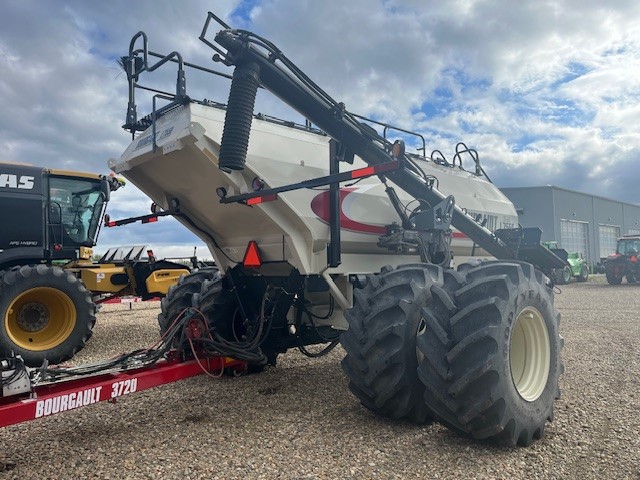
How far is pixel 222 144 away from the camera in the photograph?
3.95 meters

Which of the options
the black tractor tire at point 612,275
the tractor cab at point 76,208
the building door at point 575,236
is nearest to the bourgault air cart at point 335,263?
the tractor cab at point 76,208

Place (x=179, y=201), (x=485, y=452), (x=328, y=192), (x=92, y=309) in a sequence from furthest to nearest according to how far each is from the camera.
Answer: (x=92, y=309)
(x=179, y=201)
(x=328, y=192)
(x=485, y=452)

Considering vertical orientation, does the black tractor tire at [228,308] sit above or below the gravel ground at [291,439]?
above

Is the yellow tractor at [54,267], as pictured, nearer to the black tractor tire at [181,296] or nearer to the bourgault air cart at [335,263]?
the black tractor tire at [181,296]

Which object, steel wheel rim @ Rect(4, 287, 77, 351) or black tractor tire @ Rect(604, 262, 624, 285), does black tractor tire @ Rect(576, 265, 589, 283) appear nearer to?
black tractor tire @ Rect(604, 262, 624, 285)

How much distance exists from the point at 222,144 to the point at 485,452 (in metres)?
2.86

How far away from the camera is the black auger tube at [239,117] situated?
12.8 ft

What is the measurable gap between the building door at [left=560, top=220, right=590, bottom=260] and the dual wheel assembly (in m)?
34.6

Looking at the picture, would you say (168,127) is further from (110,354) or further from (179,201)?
(110,354)

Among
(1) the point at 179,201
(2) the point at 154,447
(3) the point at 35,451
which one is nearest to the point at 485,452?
(2) the point at 154,447

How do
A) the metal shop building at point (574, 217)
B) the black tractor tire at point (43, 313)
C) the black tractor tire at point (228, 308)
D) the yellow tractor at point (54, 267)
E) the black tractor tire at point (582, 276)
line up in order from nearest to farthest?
the black tractor tire at point (228, 308) → the black tractor tire at point (43, 313) → the yellow tractor at point (54, 267) → the black tractor tire at point (582, 276) → the metal shop building at point (574, 217)

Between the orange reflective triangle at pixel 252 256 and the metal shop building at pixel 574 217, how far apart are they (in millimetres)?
30693

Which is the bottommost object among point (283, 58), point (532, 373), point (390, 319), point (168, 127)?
point (532, 373)

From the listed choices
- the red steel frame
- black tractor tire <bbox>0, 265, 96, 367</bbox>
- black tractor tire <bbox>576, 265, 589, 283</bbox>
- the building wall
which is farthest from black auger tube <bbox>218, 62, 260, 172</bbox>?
the building wall
